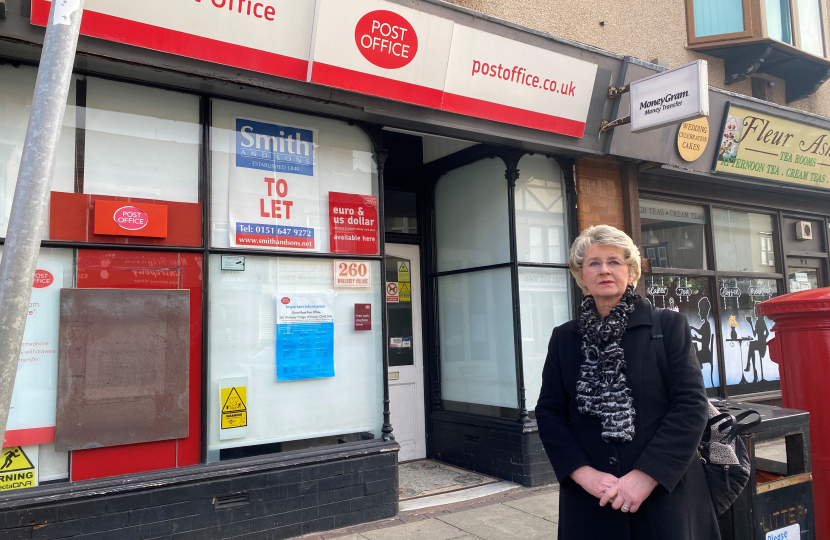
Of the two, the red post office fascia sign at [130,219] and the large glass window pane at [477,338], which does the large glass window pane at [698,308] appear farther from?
the red post office fascia sign at [130,219]

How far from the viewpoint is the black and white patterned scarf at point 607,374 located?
2.23 meters

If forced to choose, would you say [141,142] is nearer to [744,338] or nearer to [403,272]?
[403,272]

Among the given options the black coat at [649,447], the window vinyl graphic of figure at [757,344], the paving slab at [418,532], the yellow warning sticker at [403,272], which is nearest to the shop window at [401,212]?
the yellow warning sticker at [403,272]

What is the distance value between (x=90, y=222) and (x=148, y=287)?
57 centimetres

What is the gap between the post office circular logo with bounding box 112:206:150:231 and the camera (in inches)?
160

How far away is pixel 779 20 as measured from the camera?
29.1ft

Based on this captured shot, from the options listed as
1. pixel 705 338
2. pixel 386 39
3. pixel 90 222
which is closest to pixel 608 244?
pixel 386 39

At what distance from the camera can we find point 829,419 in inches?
140

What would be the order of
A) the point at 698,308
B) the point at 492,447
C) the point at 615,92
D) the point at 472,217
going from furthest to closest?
the point at 698,308 → the point at 472,217 → the point at 615,92 → the point at 492,447

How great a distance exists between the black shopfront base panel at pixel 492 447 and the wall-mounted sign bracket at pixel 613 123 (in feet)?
10.4

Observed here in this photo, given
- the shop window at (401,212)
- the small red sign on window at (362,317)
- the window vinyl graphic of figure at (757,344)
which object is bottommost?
the window vinyl graphic of figure at (757,344)

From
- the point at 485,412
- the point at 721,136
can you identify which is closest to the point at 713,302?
the point at 721,136

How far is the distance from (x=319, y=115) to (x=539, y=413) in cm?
343

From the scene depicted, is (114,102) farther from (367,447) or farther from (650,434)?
(650,434)
